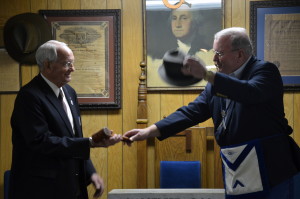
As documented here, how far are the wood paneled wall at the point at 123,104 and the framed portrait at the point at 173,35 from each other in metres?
0.07

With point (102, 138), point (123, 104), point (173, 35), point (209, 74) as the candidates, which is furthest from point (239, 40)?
point (123, 104)

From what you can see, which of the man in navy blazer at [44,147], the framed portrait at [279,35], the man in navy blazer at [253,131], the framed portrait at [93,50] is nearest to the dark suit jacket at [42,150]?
the man in navy blazer at [44,147]

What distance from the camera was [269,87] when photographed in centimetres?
201

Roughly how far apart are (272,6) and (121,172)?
1687 millimetres

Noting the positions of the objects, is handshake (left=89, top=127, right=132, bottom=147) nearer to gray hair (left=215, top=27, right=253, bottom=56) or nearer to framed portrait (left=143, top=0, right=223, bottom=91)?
gray hair (left=215, top=27, right=253, bottom=56)

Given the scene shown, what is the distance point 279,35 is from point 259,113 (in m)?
1.58

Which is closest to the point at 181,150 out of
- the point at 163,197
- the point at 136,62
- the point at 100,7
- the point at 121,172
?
the point at 121,172

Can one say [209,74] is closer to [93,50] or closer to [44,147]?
[44,147]

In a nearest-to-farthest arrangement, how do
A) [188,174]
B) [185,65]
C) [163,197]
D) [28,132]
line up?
1. [185,65]
2. [28,132]
3. [163,197]
4. [188,174]

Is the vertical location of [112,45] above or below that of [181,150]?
above

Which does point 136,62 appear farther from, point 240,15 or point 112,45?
point 240,15

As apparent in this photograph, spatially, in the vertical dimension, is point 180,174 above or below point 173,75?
below

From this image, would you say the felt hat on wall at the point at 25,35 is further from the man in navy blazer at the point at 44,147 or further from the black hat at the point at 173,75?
the man in navy blazer at the point at 44,147

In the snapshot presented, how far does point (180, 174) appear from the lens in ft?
10.9
